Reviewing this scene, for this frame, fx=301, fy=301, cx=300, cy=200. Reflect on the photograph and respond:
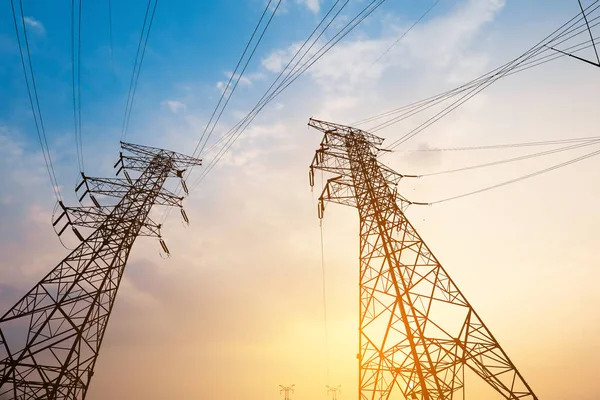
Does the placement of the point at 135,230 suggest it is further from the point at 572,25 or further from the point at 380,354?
the point at 572,25

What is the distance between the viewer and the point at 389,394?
11867 millimetres

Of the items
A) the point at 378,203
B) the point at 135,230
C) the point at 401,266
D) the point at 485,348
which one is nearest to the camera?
the point at 485,348

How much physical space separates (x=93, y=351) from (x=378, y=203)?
581 inches

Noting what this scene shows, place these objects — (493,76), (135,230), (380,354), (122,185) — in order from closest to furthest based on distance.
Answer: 1. (493,76)
2. (380,354)
3. (135,230)
4. (122,185)

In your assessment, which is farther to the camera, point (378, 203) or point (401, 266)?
point (378, 203)

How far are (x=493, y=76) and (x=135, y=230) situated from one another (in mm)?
17520

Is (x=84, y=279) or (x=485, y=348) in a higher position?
(x=84, y=279)

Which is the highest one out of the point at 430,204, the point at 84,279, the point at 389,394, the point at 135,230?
the point at 430,204

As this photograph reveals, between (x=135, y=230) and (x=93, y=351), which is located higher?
(x=135, y=230)

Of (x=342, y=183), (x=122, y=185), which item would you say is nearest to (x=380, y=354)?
(x=342, y=183)

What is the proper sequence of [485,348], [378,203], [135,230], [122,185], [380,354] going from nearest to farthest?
[485,348], [380,354], [378,203], [135,230], [122,185]

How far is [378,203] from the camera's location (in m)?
15.4

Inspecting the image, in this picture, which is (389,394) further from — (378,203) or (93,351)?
(93,351)

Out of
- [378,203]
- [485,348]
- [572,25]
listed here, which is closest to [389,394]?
[485,348]
